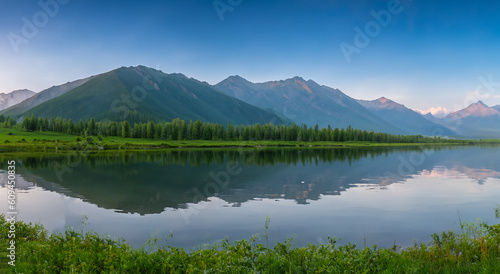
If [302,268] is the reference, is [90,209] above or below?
below

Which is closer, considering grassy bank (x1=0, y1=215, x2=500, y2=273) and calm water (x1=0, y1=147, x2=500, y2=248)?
grassy bank (x1=0, y1=215, x2=500, y2=273)

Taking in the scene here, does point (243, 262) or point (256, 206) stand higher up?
point (243, 262)

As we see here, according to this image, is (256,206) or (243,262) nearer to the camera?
(243,262)

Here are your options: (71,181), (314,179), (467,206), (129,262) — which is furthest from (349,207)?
(71,181)

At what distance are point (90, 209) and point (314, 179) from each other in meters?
37.5

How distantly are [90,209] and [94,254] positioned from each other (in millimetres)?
20986

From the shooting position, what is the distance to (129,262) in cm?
1267

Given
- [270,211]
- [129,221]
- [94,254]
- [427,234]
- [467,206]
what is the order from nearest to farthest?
[94,254]
[427,234]
[129,221]
[270,211]
[467,206]

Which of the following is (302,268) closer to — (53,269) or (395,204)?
(53,269)

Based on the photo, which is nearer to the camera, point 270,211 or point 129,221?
point 129,221

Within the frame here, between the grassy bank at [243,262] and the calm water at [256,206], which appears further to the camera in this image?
the calm water at [256,206]

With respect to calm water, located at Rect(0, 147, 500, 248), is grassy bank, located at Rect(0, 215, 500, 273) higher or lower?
higher

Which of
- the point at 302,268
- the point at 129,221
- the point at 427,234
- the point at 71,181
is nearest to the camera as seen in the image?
the point at 302,268

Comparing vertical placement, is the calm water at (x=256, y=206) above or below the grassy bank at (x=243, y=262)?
below
